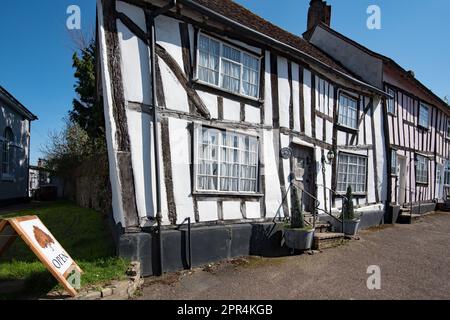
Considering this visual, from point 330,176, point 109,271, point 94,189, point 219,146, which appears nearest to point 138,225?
point 109,271

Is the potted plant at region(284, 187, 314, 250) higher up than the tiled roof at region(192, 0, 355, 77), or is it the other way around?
the tiled roof at region(192, 0, 355, 77)

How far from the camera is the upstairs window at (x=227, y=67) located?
7.32 m

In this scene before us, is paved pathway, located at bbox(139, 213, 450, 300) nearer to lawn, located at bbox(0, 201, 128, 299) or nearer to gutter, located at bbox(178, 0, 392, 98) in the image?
lawn, located at bbox(0, 201, 128, 299)

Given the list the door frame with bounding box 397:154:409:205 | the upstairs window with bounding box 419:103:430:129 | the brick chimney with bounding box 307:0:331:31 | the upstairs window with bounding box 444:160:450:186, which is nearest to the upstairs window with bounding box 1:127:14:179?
the brick chimney with bounding box 307:0:331:31

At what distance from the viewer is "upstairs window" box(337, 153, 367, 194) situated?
37.3 feet

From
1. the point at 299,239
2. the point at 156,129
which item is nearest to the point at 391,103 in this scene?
the point at 299,239

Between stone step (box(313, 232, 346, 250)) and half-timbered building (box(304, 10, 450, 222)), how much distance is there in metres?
5.67

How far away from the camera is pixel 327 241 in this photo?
830 centimetres

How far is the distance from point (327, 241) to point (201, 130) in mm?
4405

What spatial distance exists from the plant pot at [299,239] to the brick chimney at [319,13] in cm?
1203

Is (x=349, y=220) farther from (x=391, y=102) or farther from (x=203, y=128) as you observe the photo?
(x=391, y=102)

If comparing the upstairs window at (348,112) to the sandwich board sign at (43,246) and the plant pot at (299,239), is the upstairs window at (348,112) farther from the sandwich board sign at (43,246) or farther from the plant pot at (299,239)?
the sandwich board sign at (43,246)
